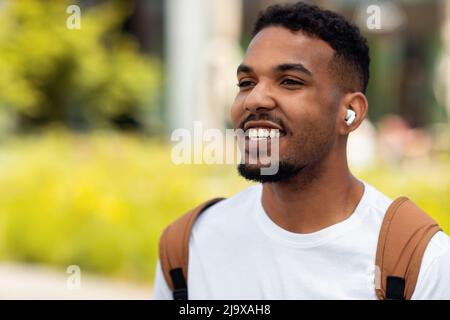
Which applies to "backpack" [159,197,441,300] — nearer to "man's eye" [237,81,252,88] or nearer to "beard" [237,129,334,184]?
"beard" [237,129,334,184]

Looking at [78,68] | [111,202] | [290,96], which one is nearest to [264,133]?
[290,96]

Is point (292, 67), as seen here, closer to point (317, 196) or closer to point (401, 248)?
point (317, 196)

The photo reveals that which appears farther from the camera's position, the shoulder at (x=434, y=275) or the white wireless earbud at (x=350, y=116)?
the white wireless earbud at (x=350, y=116)

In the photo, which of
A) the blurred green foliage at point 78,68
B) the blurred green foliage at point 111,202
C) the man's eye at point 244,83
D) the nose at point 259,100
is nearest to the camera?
the nose at point 259,100

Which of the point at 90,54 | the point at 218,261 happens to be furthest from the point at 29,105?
the point at 218,261

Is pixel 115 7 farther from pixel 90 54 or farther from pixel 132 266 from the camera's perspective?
pixel 132 266

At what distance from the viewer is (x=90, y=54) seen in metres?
18.5

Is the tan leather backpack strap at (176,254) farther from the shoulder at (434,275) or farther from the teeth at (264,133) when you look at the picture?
the shoulder at (434,275)

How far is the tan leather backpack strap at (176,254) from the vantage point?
267cm

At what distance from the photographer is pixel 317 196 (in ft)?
8.64

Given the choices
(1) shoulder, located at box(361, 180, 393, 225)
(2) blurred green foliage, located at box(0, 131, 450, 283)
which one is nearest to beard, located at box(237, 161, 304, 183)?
(1) shoulder, located at box(361, 180, 393, 225)

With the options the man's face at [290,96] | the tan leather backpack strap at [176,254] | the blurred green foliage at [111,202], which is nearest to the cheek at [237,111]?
the man's face at [290,96]

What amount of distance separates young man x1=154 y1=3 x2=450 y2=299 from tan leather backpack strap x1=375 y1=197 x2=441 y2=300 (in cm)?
4

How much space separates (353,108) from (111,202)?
671 cm
